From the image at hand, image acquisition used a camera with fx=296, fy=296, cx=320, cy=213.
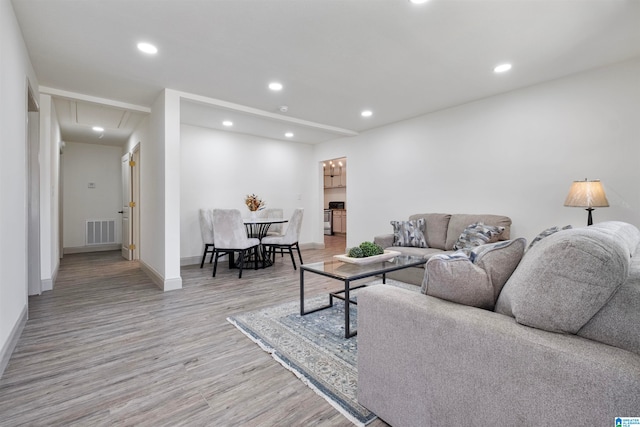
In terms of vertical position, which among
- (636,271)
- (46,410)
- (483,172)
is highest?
(483,172)

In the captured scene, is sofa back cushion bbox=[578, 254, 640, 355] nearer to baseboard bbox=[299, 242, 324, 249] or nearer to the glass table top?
the glass table top

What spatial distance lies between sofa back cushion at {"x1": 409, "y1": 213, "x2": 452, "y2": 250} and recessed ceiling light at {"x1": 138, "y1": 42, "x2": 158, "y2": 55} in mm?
3966

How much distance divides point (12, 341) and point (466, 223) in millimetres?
4702

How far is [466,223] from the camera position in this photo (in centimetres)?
406

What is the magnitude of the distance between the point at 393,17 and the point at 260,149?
177 inches

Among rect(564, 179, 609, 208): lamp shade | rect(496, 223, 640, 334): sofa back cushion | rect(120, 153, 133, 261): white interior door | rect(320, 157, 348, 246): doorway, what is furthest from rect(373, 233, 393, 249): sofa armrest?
rect(320, 157, 348, 246): doorway

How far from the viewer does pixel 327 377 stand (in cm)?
181

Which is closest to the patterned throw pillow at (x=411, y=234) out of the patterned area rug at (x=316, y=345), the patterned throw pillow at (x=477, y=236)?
the patterned throw pillow at (x=477, y=236)

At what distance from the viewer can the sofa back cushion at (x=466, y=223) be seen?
12.3ft

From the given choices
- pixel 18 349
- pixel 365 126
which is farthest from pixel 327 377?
pixel 365 126

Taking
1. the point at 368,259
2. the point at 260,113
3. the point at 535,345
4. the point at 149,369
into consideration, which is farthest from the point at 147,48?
the point at 535,345

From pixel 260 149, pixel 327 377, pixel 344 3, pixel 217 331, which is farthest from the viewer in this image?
pixel 260 149

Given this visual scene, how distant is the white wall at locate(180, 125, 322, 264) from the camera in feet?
17.9

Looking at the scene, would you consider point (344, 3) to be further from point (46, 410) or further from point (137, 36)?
point (46, 410)
